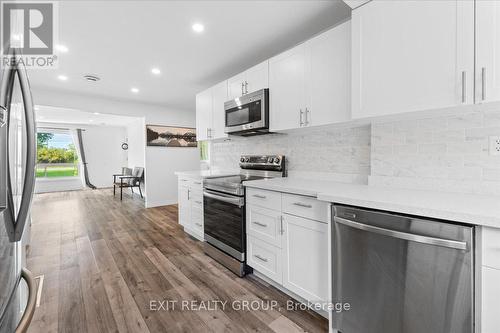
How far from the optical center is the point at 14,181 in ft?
2.57

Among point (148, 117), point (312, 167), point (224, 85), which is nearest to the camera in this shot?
point (312, 167)

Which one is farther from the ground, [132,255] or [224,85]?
[224,85]

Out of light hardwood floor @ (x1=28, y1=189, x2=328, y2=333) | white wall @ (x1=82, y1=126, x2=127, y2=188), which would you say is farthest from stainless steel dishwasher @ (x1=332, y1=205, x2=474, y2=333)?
white wall @ (x1=82, y1=126, x2=127, y2=188)

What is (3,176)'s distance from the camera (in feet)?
2.31

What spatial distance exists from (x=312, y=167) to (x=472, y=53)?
4.73 ft

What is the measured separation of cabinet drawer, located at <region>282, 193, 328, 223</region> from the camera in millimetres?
1557

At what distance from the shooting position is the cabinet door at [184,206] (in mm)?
3316

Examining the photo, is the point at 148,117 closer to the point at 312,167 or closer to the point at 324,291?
the point at 312,167

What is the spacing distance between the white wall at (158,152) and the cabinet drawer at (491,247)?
17.9 ft

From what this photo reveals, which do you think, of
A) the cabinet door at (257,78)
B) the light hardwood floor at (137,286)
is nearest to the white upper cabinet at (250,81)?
the cabinet door at (257,78)

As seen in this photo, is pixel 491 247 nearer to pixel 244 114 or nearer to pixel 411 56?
pixel 411 56

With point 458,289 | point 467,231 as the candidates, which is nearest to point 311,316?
point 458,289

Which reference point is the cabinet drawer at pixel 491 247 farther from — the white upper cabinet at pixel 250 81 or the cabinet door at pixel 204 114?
the cabinet door at pixel 204 114

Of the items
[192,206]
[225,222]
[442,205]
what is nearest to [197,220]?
[192,206]
